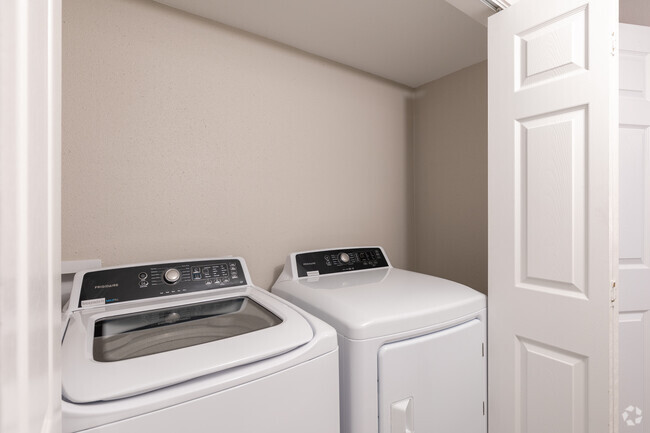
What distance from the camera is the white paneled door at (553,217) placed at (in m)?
1.10

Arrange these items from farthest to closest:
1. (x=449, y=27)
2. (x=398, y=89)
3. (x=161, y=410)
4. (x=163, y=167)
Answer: (x=398, y=89) → (x=449, y=27) → (x=163, y=167) → (x=161, y=410)

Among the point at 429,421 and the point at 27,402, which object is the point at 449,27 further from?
the point at 27,402

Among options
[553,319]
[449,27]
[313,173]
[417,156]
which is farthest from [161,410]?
[417,156]

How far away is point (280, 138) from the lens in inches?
78.6

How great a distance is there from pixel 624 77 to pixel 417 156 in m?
1.31

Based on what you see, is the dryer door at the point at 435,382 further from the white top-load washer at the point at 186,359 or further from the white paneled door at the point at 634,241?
the white paneled door at the point at 634,241

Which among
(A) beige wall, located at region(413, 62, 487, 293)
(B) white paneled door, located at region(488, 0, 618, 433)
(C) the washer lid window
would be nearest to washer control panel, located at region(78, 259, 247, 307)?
(C) the washer lid window

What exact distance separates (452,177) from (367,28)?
1.22 m

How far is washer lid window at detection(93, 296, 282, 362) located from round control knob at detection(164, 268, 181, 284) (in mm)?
Result: 166

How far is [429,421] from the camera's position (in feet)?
4.08

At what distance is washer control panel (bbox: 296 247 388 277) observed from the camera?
6.00 ft

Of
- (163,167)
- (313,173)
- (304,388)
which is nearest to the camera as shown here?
(304,388)

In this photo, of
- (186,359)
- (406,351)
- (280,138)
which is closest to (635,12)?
(280,138)

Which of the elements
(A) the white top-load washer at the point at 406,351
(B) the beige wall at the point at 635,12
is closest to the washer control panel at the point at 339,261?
(A) the white top-load washer at the point at 406,351
